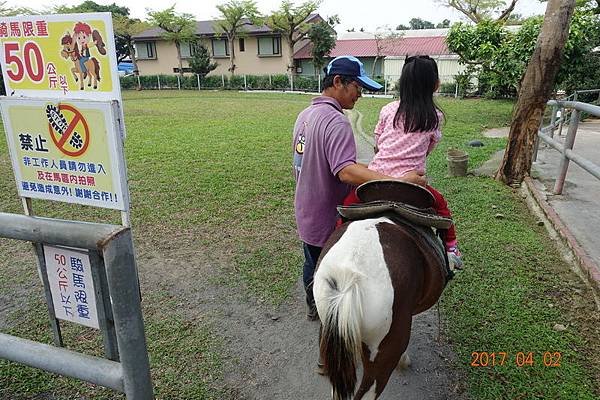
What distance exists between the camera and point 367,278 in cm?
183

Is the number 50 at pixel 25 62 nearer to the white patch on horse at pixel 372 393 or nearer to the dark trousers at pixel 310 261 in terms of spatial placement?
the dark trousers at pixel 310 261

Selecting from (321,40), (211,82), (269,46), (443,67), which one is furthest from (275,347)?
(269,46)

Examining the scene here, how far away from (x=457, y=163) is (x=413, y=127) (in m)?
4.68

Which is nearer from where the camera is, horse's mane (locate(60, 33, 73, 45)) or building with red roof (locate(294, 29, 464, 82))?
horse's mane (locate(60, 33, 73, 45))

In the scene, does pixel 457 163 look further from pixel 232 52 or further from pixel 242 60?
pixel 242 60

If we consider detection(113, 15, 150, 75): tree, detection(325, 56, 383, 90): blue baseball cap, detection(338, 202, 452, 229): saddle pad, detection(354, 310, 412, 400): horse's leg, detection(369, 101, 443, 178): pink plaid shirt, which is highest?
detection(113, 15, 150, 75): tree

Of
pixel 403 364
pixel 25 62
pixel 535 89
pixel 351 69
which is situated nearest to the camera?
pixel 25 62

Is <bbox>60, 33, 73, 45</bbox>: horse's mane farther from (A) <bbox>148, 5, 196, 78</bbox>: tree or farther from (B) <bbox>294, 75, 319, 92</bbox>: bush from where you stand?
(A) <bbox>148, 5, 196, 78</bbox>: tree

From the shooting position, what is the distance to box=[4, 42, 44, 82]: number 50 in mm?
1819

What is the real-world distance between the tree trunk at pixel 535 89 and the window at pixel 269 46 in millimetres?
30184

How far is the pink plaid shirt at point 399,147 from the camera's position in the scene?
8.21 ft

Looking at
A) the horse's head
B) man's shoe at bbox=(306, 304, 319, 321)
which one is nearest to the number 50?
the horse's head
